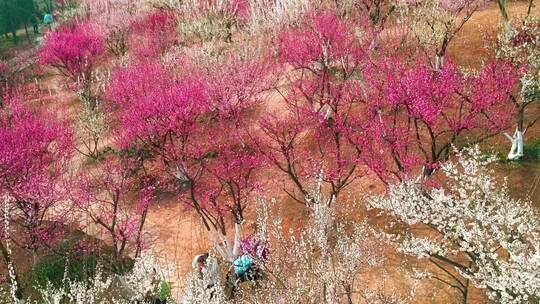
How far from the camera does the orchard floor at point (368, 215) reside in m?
13.5

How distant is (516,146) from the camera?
52.9ft

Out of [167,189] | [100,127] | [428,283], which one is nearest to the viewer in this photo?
[428,283]

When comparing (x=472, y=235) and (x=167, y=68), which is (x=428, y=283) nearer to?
(x=472, y=235)

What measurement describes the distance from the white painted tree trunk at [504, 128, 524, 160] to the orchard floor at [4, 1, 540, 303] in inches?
11.4

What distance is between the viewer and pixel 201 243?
706 inches

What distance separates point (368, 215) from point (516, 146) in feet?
18.9

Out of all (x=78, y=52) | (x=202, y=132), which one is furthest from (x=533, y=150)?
(x=78, y=52)

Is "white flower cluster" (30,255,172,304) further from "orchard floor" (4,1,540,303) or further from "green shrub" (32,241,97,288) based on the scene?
"orchard floor" (4,1,540,303)

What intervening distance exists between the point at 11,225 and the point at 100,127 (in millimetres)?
6980

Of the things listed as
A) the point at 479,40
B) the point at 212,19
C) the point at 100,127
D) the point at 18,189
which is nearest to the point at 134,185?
the point at 100,127

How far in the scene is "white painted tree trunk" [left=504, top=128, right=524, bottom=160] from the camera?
15633 millimetres

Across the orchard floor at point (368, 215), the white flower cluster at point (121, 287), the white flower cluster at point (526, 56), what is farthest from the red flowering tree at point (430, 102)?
the white flower cluster at point (121, 287)

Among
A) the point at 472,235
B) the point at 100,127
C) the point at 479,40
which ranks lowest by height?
the point at 472,235

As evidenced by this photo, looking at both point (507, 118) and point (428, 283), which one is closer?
point (428, 283)
